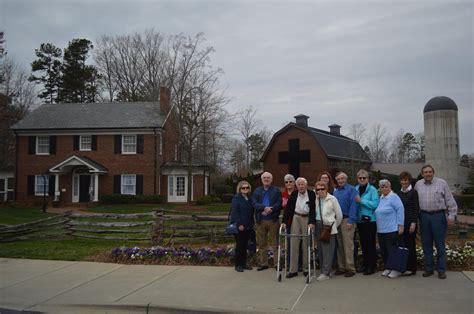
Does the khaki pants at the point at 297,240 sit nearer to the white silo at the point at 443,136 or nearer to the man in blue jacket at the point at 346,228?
the man in blue jacket at the point at 346,228

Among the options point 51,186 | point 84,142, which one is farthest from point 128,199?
point 51,186

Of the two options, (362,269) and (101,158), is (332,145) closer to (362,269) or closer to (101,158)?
(101,158)

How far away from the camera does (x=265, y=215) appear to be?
8.56m

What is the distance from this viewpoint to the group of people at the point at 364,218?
7.70m

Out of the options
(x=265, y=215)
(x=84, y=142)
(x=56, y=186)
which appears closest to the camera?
(x=265, y=215)

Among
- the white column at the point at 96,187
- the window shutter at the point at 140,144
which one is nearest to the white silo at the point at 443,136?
the window shutter at the point at 140,144

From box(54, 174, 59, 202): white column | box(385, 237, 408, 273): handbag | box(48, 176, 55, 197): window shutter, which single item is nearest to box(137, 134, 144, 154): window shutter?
box(54, 174, 59, 202): white column

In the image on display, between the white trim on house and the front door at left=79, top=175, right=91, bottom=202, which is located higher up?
the white trim on house

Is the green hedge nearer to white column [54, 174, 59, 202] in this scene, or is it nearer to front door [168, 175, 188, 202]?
front door [168, 175, 188, 202]

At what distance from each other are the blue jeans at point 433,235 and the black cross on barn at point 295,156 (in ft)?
111

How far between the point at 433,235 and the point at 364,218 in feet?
3.87

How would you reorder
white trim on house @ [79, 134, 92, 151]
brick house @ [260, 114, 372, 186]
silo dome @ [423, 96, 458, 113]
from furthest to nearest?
brick house @ [260, 114, 372, 186]
white trim on house @ [79, 134, 92, 151]
silo dome @ [423, 96, 458, 113]

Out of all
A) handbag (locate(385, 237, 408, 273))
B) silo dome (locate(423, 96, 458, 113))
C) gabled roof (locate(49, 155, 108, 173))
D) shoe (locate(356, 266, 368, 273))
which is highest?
silo dome (locate(423, 96, 458, 113))

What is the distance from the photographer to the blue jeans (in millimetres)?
7586
